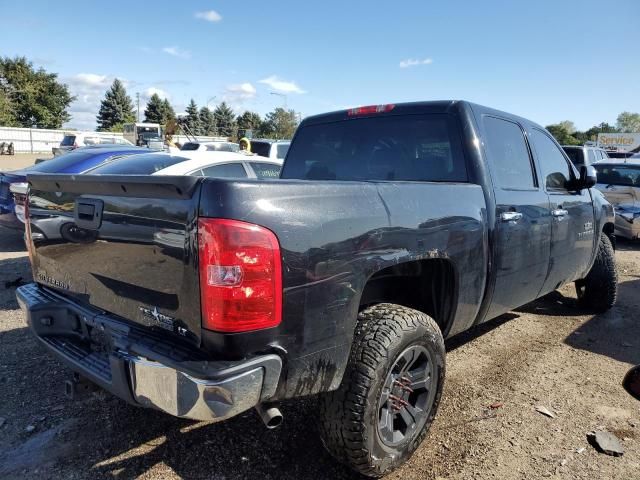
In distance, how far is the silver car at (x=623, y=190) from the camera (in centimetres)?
960

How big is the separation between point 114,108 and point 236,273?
8057cm

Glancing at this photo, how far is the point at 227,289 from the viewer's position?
1.83 metres

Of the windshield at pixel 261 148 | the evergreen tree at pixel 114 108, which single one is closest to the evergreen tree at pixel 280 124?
the evergreen tree at pixel 114 108

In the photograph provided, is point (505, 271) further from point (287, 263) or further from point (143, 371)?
point (143, 371)

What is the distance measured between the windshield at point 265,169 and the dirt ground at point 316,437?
3342 millimetres

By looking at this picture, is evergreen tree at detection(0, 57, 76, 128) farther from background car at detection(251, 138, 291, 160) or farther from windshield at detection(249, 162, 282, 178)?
windshield at detection(249, 162, 282, 178)

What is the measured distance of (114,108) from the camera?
73250 millimetres

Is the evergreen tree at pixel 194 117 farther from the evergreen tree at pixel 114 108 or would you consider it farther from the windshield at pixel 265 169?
the windshield at pixel 265 169

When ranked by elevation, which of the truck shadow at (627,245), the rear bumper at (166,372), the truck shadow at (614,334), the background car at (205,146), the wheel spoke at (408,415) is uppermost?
the background car at (205,146)

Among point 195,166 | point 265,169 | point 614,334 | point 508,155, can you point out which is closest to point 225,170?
point 195,166

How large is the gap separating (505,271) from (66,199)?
2786 millimetres

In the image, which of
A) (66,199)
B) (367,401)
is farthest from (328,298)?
(66,199)

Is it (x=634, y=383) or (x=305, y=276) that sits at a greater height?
(x=305, y=276)

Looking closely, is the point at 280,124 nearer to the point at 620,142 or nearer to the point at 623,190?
the point at 620,142
